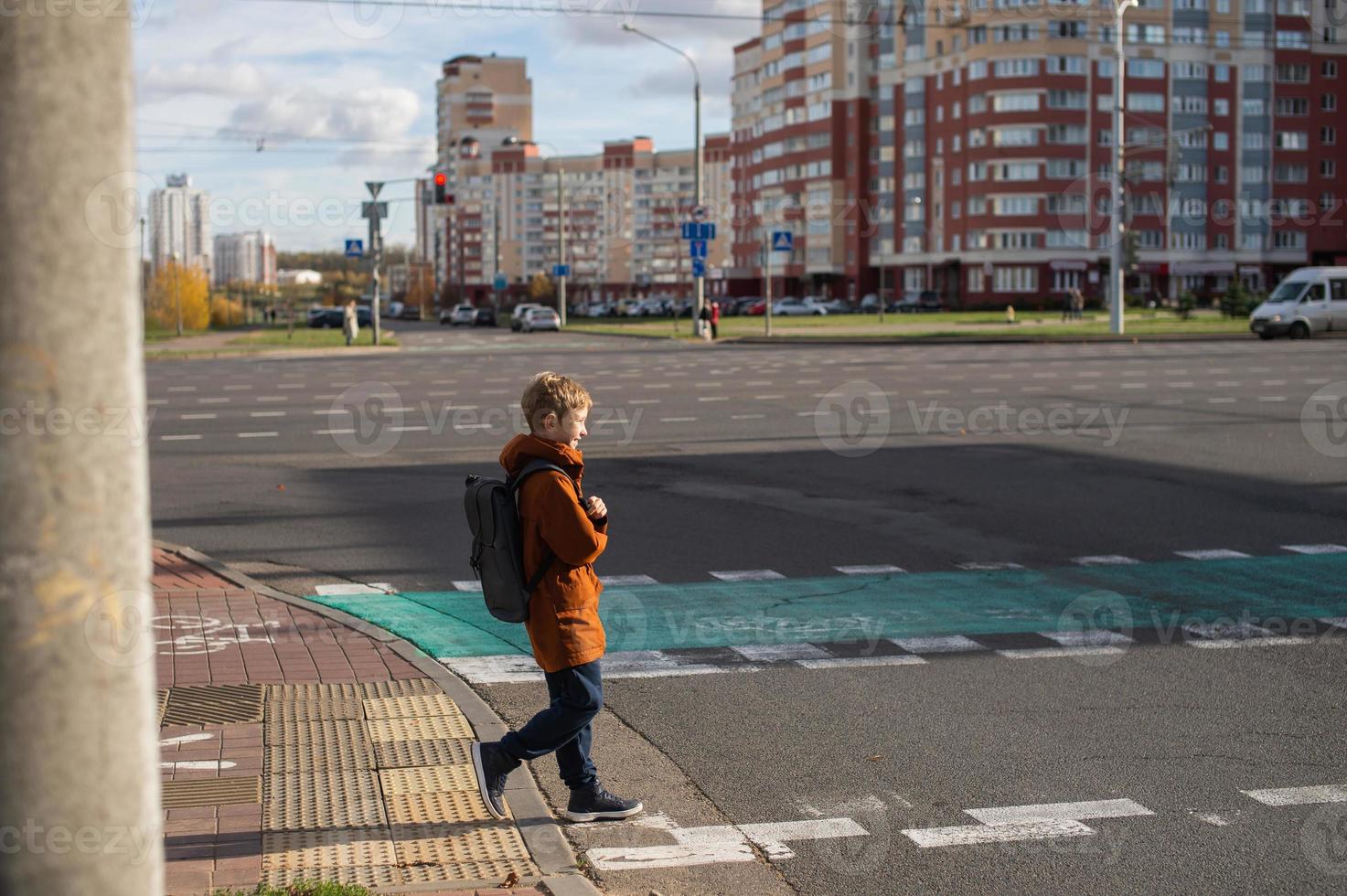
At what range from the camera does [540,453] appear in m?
4.96

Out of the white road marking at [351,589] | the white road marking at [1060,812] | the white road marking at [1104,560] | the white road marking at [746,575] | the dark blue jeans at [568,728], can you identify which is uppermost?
the dark blue jeans at [568,728]

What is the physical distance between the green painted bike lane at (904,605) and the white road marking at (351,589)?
0.32ft

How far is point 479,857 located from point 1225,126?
11504 cm

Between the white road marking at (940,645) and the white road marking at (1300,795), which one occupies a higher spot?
the white road marking at (940,645)

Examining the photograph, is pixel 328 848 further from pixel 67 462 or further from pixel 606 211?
pixel 606 211

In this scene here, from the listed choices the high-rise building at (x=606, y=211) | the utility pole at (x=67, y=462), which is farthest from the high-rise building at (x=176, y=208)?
the utility pole at (x=67, y=462)

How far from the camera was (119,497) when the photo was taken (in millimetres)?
2104

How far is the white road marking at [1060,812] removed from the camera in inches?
204

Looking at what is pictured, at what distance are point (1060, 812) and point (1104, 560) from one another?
524 cm

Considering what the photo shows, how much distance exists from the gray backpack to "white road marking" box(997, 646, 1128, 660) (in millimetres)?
3441

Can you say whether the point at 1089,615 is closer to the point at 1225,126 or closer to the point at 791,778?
the point at 791,778

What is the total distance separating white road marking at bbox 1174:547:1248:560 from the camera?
10281 mm

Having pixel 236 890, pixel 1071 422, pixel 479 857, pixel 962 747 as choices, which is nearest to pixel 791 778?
pixel 962 747

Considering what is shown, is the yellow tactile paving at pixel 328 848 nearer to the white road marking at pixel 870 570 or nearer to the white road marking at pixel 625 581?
the white road marking at pixel 625 581
